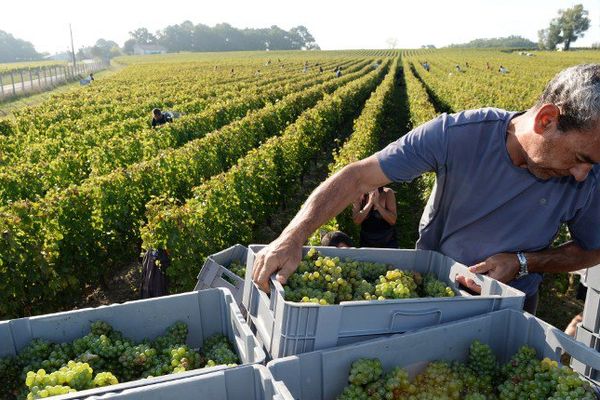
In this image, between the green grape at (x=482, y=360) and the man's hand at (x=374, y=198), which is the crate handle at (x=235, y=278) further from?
the man's hand at (x=374, y=198)

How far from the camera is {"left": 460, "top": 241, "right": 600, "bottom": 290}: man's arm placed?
2576 mm

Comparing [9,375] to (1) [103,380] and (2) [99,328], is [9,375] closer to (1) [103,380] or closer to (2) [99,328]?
(2) [99,328]

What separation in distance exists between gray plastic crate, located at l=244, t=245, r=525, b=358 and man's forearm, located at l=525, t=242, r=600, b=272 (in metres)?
0.72

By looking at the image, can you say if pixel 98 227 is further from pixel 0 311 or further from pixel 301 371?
pixel 301 371

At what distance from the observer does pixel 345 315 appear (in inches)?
72.9

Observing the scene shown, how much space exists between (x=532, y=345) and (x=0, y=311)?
18.1 feet

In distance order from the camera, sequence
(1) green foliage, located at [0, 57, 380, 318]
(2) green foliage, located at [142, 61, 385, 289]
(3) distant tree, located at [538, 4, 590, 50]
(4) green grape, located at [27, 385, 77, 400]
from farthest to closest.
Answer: (3) distant tree, located at [538, 4, 590, 50], (2) green foliage, located at [142, 61, 385, 289], (1) green foliage, located at [0, 57, 380, 318], (4) green grape, located at [27, 385, 77, 400]

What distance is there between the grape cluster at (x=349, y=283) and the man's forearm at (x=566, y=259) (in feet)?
2.67

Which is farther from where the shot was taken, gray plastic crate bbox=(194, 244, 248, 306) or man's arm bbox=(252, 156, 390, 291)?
gray plastic crate bbox=(194, 244, 248, 306)

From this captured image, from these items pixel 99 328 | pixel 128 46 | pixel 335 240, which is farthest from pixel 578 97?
pixel 128 46

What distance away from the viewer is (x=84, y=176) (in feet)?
30.3

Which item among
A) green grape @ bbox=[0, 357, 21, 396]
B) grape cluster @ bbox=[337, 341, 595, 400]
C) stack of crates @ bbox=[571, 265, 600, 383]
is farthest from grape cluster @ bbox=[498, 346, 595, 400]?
green grape @ bbox=[0, 357, 21, 396]

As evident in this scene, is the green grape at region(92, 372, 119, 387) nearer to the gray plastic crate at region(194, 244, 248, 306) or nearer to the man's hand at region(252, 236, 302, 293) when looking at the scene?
the man's hand at region(252, 236, 302, 293)

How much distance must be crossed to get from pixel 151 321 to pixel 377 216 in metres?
3.60
